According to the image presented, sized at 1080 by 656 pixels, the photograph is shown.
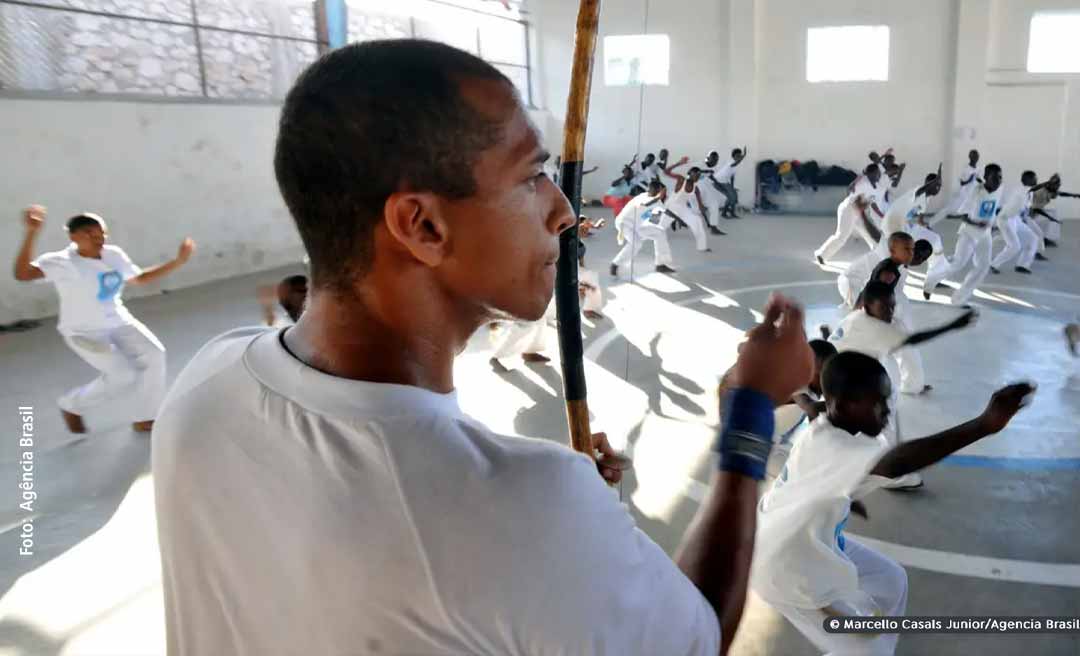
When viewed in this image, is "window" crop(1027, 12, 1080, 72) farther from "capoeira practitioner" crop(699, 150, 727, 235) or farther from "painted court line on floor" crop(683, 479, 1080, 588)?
"painted court line on floor" crop(683, 479, 1080, 588)

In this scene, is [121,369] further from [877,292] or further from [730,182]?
[730,182]

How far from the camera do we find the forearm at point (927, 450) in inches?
82.0

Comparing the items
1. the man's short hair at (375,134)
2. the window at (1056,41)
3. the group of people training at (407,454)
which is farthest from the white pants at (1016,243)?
the man's short hair at (375,134)

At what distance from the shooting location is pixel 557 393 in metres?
5.58

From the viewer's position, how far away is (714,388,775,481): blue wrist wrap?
100cm

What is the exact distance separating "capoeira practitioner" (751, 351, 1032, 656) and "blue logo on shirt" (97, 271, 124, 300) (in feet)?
12.8

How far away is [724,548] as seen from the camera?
0.94 meters

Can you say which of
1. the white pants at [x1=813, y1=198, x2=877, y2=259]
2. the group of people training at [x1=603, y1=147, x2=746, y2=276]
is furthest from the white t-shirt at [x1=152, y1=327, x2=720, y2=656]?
the white pants at [x1=813, y1=198, x2=877, y2=259]

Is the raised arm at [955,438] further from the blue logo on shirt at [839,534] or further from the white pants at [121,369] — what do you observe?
the white pants at [121,369]

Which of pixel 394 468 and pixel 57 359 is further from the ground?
pixel 394 468

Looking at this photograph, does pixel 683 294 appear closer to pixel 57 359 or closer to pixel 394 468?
pixel 57 359

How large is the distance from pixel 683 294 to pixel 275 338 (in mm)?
7971

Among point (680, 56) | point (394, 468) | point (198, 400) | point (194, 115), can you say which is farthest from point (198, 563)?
point (680, 56)

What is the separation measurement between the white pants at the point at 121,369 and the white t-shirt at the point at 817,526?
3.93 m
